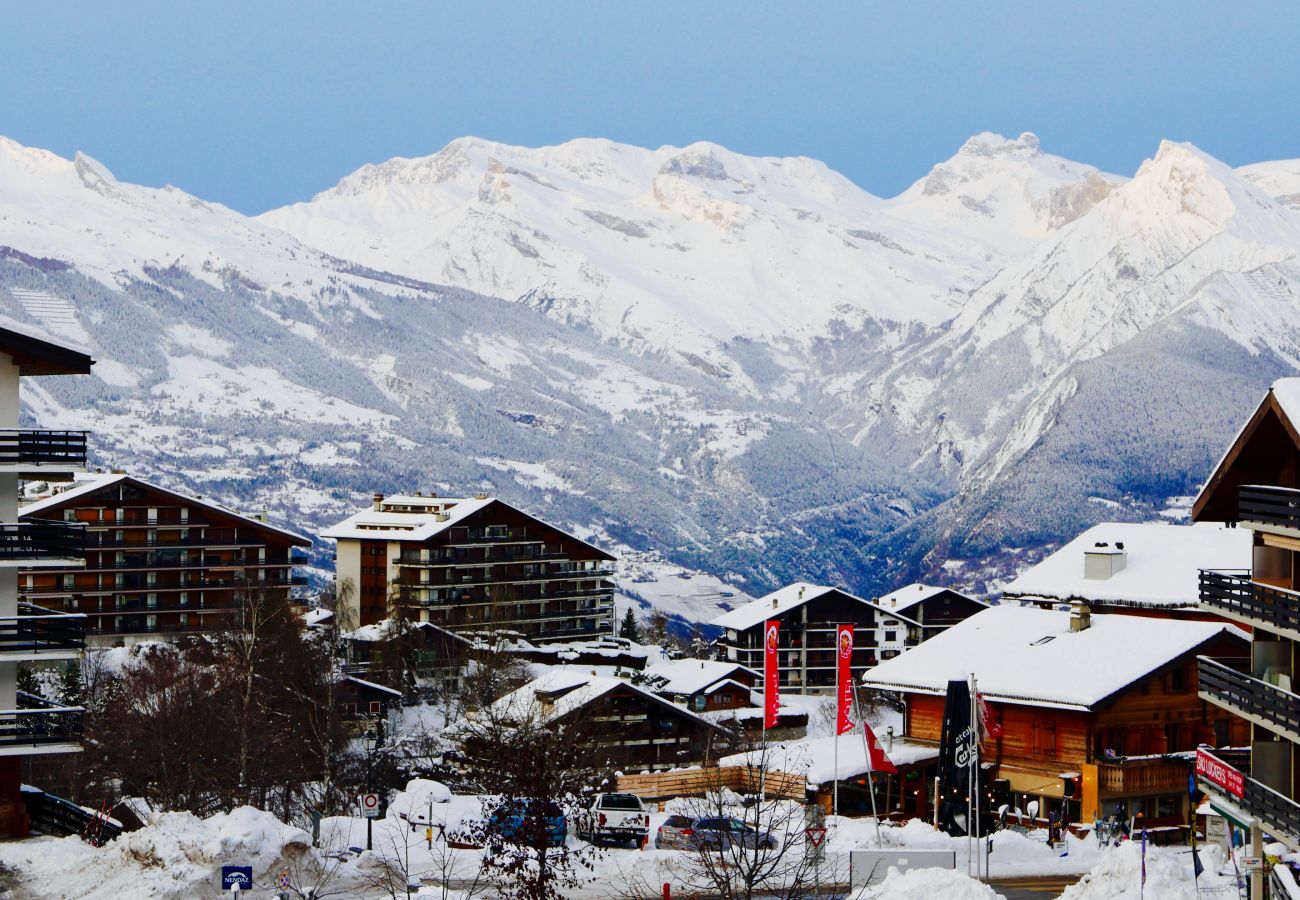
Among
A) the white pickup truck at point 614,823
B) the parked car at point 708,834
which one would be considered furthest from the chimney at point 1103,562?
the white pickup truck at point 614,823

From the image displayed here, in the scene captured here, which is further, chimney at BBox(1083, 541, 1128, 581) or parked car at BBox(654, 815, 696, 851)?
chimney at BBox(1083, 541, 1128, 581)

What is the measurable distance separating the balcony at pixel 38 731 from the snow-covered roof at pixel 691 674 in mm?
72899

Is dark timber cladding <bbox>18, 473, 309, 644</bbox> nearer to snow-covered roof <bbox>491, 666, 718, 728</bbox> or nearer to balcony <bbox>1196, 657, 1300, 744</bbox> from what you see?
snow-covered roof <bbox>491, 666, 718, 728</bbox>

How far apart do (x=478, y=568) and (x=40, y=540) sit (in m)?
111

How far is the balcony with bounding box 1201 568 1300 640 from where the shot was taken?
3588cm

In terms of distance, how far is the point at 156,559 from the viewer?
13725 centimetres

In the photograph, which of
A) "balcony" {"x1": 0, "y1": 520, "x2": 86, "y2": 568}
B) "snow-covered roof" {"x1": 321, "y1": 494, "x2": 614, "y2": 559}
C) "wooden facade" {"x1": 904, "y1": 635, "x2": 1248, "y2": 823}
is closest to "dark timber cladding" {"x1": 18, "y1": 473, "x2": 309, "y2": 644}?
"snow-covered roof" {"x1": 321, "y1": 494, "x2": 614, "y2": 559}

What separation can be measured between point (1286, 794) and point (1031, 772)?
22.6m

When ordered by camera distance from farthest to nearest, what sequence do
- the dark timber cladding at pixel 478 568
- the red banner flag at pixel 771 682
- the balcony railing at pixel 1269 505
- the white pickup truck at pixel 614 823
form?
the dark timber cladding at pixel 478 568, the red banner flag at pixel 771 682, the white pickup truck at pixel 614 823, the balcony railing at pixel 1269 505

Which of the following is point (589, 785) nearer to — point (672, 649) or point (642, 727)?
point (642, 727)

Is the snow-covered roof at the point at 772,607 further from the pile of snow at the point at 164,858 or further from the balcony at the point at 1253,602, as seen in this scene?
the balcony at the point at 1253,602

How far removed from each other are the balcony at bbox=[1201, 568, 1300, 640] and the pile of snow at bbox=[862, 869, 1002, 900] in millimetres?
6750

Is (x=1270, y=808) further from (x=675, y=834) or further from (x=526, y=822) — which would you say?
(x=675, y=834)

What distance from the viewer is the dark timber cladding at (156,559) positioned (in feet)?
439
